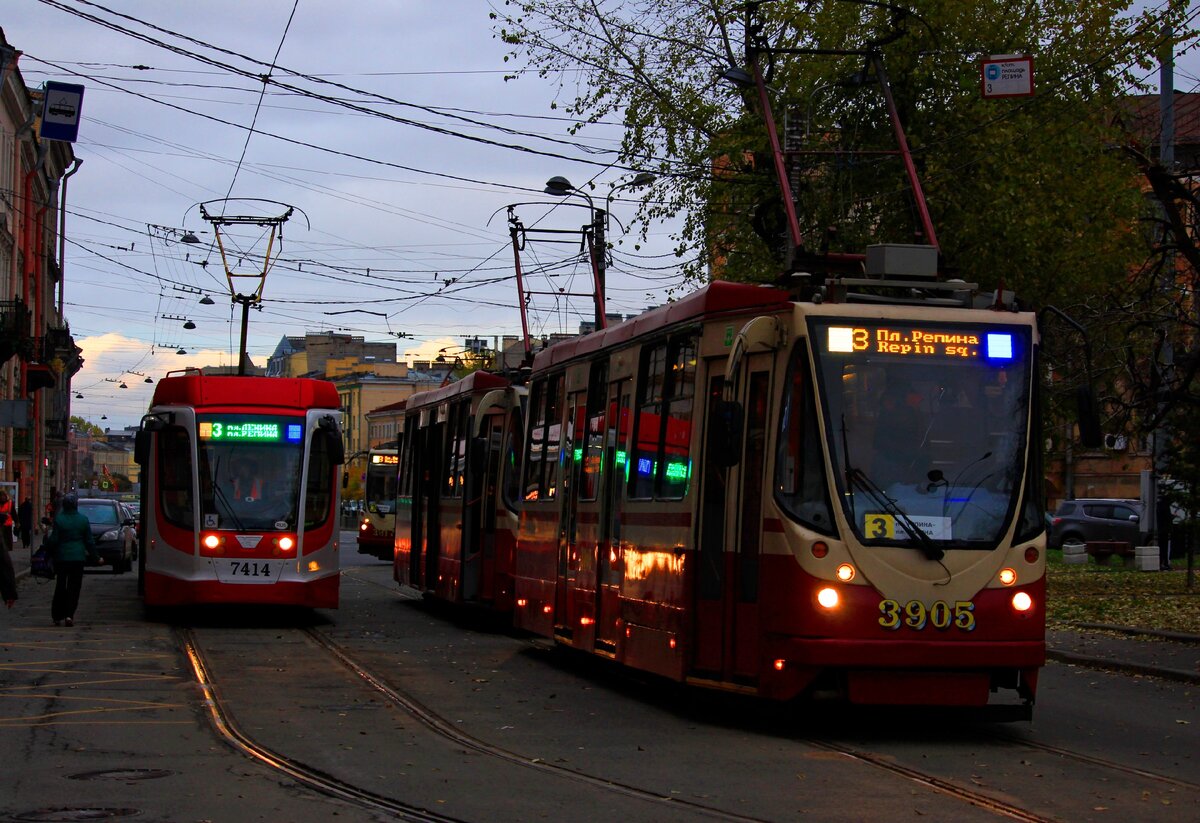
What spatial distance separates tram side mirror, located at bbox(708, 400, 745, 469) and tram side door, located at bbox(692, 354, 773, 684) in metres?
0.27

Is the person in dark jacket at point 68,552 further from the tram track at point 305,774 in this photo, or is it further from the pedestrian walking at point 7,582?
the tram track at point 305,774

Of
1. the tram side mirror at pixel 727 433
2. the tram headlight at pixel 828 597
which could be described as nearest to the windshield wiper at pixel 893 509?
the tram headlight at pixel 828 597

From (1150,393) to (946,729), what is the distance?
7.83 m

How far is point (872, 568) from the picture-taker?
427 inches

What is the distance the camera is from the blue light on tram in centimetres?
1144

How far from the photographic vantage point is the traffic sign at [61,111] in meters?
30.0

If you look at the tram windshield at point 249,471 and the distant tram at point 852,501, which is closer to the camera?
the distant tram at point 852,501

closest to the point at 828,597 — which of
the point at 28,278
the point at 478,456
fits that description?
the point at 478,456

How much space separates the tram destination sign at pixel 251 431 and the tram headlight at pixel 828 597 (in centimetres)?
1177

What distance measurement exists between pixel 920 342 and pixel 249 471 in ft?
38.1

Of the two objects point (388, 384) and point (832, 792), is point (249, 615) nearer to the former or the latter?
point (832, 792)

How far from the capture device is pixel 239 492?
20797mm

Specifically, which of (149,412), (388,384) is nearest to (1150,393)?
(149,412)

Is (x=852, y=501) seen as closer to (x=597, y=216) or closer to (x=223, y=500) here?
(x=223, y=500)
